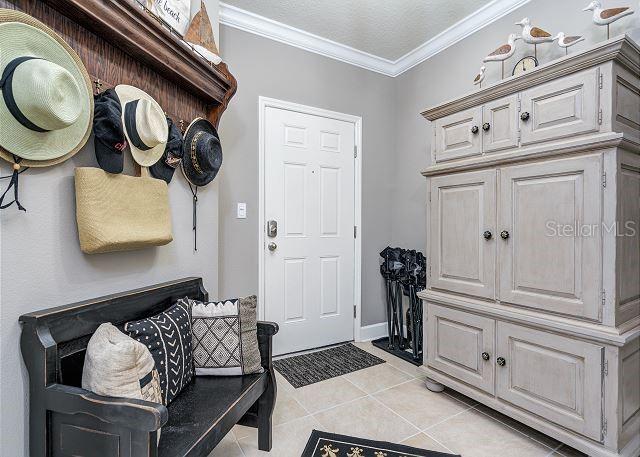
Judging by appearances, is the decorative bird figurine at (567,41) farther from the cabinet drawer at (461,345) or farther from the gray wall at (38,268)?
the gray wall at (38,268)

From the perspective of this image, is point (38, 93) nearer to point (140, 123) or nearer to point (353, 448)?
point (140, 123)

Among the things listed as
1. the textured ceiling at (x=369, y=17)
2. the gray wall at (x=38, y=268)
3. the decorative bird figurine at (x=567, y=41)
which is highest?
the textured ceiling at (x=369, y=17)

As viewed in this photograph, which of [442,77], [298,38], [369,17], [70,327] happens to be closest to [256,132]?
[298,38]

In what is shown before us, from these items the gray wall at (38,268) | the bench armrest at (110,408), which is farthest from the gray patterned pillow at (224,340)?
the bench armrest at (110,408)

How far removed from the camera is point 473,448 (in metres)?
1.69

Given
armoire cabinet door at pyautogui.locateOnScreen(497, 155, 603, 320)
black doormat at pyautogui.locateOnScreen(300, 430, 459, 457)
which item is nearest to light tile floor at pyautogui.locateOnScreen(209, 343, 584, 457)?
black doormat at pyautogui.locateOnScreen(300, 430, 459, 457)

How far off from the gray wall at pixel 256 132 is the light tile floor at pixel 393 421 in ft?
3.14

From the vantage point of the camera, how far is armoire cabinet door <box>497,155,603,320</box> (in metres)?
1.50

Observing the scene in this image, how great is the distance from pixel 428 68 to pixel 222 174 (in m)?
2.09

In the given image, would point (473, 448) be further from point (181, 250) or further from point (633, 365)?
point (181, 250)

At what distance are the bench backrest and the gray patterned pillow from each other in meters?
0.25

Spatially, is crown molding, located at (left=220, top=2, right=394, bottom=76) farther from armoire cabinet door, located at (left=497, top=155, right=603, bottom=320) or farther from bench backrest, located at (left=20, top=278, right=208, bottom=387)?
bench backrest, located at (left=20, top=278, right=208, bottom=387)

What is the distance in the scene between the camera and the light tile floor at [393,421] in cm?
169

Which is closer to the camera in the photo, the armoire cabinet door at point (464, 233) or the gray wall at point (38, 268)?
the gray wall at point (38, 268)
